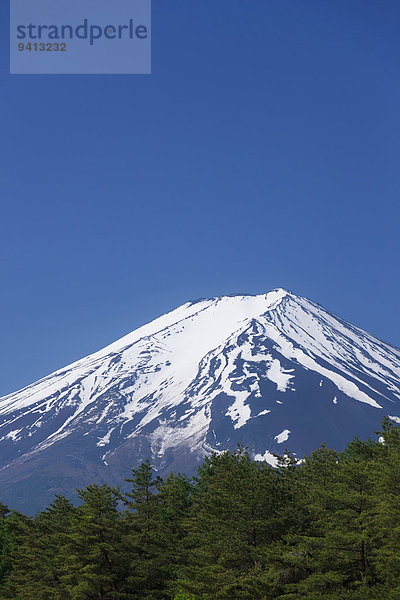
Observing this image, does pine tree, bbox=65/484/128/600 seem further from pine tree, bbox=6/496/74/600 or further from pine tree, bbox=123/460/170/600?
pine tree, bbox=6/496/74/600

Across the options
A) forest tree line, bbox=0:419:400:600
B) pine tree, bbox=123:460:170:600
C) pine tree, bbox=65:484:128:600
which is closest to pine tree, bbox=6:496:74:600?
forest tree line, bbox=0:419:400:600

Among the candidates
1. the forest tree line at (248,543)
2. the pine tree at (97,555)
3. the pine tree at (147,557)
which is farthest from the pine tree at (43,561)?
the pine tree at (147,557)

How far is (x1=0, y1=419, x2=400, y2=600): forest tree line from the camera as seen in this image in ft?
93.0

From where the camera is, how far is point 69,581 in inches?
1463

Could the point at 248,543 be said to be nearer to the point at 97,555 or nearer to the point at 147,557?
the point at 147,557

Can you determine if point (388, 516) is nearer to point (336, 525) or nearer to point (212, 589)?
point (336, 525)

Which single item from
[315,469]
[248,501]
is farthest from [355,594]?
[315,469]

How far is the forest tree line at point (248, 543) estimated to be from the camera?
1117 inches

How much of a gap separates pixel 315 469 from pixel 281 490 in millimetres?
6136

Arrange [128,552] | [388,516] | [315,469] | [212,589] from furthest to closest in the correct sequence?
[315,469], [128,552], [212,589], [388,516]

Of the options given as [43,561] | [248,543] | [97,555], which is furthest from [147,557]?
[43,561]

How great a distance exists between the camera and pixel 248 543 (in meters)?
34.1

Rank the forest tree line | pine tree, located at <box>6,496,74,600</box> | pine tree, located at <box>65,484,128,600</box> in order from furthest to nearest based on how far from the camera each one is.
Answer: pine tree, located at <box>6,496,74,600</box>
pine tree, located at <box>65,484,128,600</box>
the forest tree line

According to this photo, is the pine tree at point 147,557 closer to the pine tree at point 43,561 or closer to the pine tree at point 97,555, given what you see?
the pine tree at point 97,555
